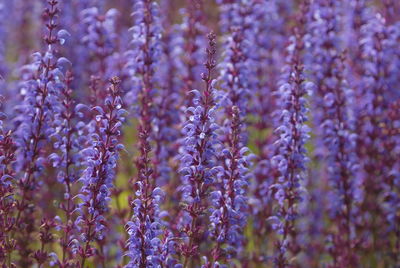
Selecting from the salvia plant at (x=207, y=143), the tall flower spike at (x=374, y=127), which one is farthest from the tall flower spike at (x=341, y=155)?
the tall flower spike at (x=374, y=127)

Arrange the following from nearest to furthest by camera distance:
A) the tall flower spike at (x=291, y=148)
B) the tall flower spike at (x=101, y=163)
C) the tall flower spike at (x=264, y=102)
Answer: the tall flower spike at (x=101, y=163) < the tall flower spike at (x=291, y=148) < the tall flower spike at (x=264, y=102)

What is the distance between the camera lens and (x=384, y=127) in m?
10.1

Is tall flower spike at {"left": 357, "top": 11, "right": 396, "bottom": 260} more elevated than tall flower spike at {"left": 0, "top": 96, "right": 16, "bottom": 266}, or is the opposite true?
tall flower spike at {"left": 357, "top": 11, "right": 396, "bottom": 260}

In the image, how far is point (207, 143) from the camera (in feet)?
22.7

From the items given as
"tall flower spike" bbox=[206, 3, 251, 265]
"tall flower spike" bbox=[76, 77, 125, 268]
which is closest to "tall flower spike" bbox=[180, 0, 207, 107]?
"tall flower spike" bbox=[206, 3, 251, 265]

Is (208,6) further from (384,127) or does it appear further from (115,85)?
(115,85)

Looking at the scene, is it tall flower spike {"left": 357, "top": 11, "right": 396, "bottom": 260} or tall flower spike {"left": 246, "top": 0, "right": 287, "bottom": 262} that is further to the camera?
tall flower spike {"left": 357, "top": 11, "right": 396, "bottom": 260}

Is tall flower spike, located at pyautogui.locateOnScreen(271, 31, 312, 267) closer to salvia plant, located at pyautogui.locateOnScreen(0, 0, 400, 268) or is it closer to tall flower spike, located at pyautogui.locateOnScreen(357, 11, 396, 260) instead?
salvia plant, located at pyautogui.locateOnScreen(0, 0, 400, 268)

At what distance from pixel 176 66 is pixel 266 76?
1904 millimetres

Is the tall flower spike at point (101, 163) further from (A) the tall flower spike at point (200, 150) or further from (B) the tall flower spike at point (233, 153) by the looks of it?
(B) the tall flower spike at point (233, 153)

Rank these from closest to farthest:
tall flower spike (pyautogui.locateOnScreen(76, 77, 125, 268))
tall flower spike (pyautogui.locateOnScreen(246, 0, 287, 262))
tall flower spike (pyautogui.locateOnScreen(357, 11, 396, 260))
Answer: tall flower spike (pyautogui.locateOnScreen(76, 77, 125, 268)) < tall flower spike (pyautogui.locateOnScreen(246, 0, 287, 262)) < tall flower spike (pyautogui.locateOnScreen(357, 11, 396, 260))

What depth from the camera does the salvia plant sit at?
694cm

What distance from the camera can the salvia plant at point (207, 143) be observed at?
6938 mm

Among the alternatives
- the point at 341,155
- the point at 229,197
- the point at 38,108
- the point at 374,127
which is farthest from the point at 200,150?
the point at 374,127
